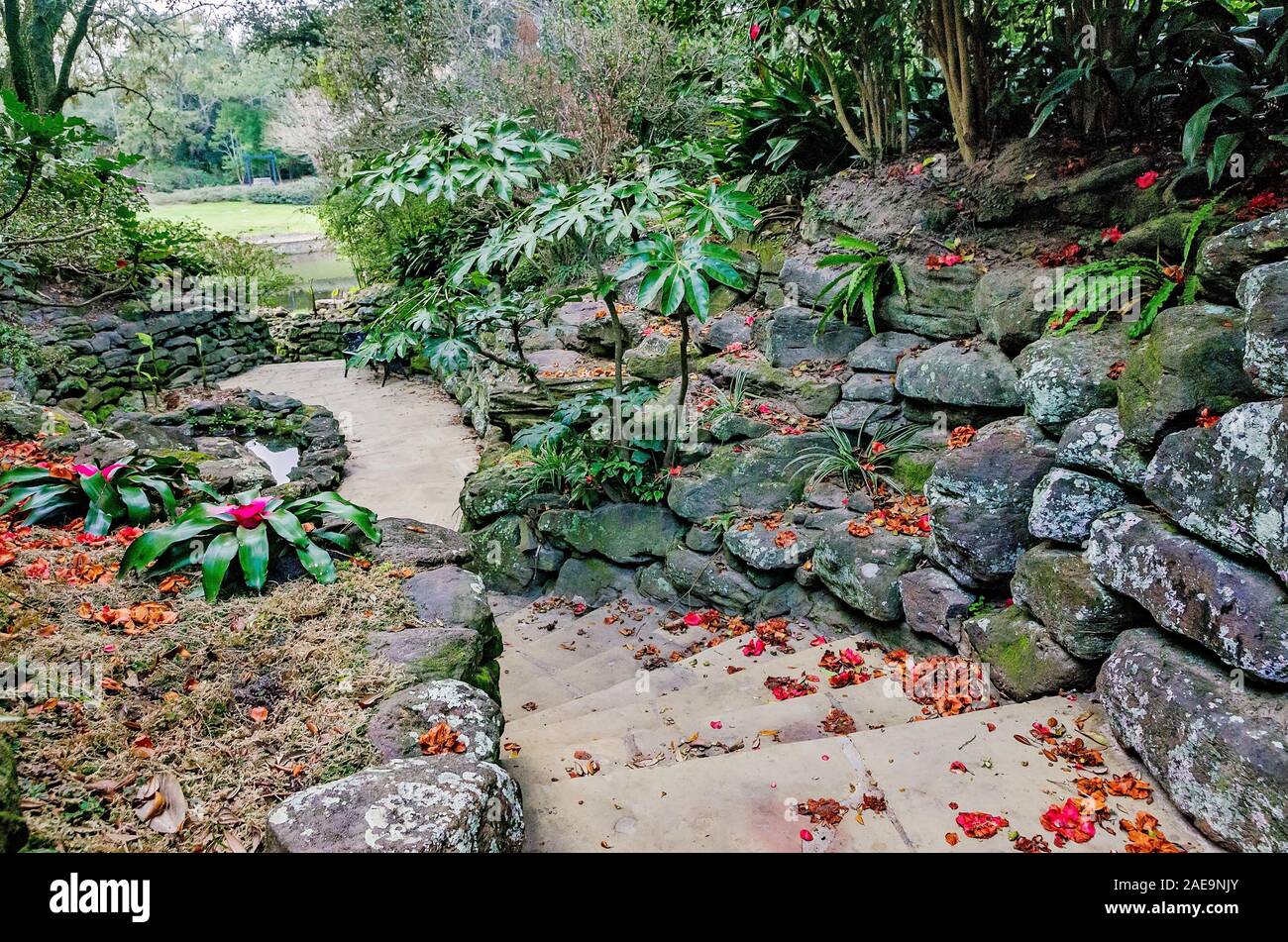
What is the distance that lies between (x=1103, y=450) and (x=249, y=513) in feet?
9.52

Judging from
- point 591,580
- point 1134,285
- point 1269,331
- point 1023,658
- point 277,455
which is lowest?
point 591,580

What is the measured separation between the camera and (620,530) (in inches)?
167

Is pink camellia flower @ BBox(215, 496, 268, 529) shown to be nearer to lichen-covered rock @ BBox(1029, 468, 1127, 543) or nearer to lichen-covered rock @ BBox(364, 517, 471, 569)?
lichen-covered rock @ BBox(364, 517, 471, 569)

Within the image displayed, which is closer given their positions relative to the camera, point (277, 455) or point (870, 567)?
point (870, 567)

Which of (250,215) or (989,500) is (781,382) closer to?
(989,500)

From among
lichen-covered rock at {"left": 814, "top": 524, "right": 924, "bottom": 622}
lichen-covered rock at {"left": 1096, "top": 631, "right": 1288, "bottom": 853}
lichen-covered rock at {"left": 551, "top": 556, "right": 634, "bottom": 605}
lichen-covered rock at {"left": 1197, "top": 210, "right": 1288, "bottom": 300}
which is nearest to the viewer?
lichen-covered rock at {"left": 1096, "top": 631, "right": 1288, "bottom": 853}

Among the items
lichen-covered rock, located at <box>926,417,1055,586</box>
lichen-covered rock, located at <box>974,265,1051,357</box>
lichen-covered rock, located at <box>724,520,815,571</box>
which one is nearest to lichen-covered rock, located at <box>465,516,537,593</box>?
lichen-covered rock, located at <box>724,520,815,571</box>

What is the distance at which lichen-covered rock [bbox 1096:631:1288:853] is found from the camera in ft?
5.05

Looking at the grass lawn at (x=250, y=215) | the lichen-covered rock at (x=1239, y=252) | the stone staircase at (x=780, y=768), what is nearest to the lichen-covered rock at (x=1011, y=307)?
the lichen-covered rock at (x=1239, y=252)

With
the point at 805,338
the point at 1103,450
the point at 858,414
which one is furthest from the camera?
the point at 805,338

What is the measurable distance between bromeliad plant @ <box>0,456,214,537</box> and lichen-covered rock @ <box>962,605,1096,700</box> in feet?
10.3

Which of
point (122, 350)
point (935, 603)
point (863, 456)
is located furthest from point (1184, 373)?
point (122, 350)

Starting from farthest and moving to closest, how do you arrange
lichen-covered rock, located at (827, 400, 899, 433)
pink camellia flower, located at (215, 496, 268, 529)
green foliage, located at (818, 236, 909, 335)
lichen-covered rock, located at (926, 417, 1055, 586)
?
green foliage, located at (818, 236, 909, 335)
lichen-covered rock, located at (827, 400, 899, 433)
lichen-covered rock, located at (926, 417, 1055, 586)
pink camellia flower, located at (215, 496, 268, 529)
